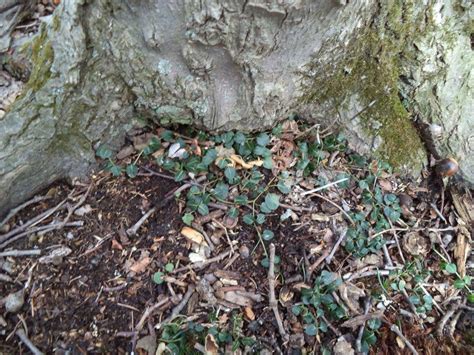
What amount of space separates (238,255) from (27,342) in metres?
1.08

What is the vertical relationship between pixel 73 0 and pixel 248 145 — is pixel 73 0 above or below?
above

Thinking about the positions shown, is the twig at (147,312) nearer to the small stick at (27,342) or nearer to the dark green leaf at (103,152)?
the small stick at (27,342)

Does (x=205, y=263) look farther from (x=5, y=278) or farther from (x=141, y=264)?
(x=5, y=278)

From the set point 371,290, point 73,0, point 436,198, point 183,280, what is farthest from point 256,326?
point 73,0

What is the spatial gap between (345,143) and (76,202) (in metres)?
1.62

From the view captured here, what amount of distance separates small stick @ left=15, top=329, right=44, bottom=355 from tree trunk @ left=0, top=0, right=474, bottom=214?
683 millimetres

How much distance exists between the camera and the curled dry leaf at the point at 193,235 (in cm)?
227

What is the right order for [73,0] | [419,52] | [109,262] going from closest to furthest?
1. [73,0]
2. [109,262]
3. [419,52]

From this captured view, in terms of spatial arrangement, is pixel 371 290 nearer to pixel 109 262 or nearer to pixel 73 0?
pixel 109 262

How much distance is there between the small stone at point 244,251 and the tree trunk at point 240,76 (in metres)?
0.69

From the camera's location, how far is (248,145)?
97.9 inches

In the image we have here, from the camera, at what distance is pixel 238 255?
89.0 inches

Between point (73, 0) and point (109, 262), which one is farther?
point (109, 262)

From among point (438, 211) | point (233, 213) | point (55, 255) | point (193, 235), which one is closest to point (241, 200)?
point (233, 213)
